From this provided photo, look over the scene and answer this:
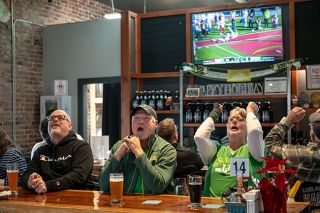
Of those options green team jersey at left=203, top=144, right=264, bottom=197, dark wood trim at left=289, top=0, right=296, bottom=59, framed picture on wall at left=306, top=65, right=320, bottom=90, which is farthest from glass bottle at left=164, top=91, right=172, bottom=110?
green team jersey at left=203, top=144, right=264, bottom=197

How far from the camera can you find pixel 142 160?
9.70ft

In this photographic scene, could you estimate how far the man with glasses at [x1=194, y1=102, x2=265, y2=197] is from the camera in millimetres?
3254

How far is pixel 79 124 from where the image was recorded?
26.7 feet

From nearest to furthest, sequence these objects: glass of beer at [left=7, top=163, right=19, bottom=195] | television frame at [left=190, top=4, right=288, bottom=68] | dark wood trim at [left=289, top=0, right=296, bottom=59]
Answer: glass of beer at [left=7, top=163, right=19, bottom=195] < dark wood trim at [left=289, top=0, right=296, bottom=59] < television frame at [left=190, top=4, right=288, bottom=68]

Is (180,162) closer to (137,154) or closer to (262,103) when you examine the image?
(137,154)

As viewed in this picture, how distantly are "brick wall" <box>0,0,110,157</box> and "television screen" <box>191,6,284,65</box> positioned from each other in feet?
9.55

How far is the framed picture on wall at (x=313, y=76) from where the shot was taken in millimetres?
6457

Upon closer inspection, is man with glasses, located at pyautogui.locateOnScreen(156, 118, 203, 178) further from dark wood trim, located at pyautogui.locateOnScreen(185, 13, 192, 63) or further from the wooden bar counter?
dark wood trim, located at pyautogui.locateOnScreen(185, 13, 192, 63)

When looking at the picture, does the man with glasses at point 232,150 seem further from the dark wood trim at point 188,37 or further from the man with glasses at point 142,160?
the dark wood trim at point 188,37

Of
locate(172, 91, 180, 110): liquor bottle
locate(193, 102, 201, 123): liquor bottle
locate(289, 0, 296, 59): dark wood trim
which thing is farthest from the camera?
locate(172, 91, 180, 110): liquor bottle

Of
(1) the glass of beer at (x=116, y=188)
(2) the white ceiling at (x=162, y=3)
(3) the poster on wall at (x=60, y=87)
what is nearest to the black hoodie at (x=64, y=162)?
(1) the glass of beer at (x=116, y=188)

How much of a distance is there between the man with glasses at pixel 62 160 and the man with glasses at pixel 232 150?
89cm

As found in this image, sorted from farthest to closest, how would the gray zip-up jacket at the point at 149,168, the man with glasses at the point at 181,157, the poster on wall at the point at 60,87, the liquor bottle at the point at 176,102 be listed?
the poster on wall at the point at 60,87, the liquor bottle at the point at 176,102, the man with glasses at the point at 181,157, the gray zip-up jacket at the point at 149,168

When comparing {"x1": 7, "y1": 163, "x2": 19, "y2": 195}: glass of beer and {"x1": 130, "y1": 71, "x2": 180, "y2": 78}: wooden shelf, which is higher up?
{"x1": 130, "y1": 71, "x2": 180, "y2": 78}: wooden shelf
